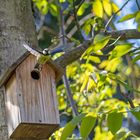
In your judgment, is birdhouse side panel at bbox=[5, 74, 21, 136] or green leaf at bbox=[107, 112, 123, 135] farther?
birdhouse side panel at bbox=[5, 74, 21, 136]

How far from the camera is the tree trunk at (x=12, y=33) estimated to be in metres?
1.13

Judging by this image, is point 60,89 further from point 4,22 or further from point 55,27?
point 55,27

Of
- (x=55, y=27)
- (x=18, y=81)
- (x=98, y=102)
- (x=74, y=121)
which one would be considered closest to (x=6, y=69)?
(x=18, y=81)

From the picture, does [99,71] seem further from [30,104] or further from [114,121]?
[114,121]

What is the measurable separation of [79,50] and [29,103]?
286mm

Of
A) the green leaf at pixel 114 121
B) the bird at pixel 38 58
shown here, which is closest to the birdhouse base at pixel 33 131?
the bird at pixel 38 58

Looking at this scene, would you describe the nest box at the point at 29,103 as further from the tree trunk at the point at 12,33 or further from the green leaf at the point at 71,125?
the green leaf at the point at 71,125

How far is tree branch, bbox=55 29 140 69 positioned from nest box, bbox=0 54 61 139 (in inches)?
2.0

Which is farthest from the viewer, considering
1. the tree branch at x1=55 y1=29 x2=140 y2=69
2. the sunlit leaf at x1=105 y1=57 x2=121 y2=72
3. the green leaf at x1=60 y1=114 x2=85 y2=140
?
the sunlit leaf at x1=105 y1=57 x2=121 y2=72

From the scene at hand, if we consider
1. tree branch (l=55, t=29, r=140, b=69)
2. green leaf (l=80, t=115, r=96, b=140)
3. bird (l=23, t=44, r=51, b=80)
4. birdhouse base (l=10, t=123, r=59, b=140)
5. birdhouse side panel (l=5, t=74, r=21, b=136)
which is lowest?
green leaf (l=80, t=115, r=96, b=140)

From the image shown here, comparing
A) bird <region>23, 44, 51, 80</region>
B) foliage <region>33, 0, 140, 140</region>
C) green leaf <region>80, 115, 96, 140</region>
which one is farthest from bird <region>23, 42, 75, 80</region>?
green leaf <region>80, 115, 96, 140</region>

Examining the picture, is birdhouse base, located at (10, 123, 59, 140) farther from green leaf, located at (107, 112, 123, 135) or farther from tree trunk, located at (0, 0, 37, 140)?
green leaf, located at (107, 112, 123, 135)

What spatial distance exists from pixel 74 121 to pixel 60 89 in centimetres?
206

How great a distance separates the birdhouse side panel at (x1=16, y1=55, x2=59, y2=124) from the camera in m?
1.10
